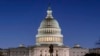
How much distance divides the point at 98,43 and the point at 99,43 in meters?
0.23

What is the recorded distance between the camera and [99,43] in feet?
445

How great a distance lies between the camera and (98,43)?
136 metres
